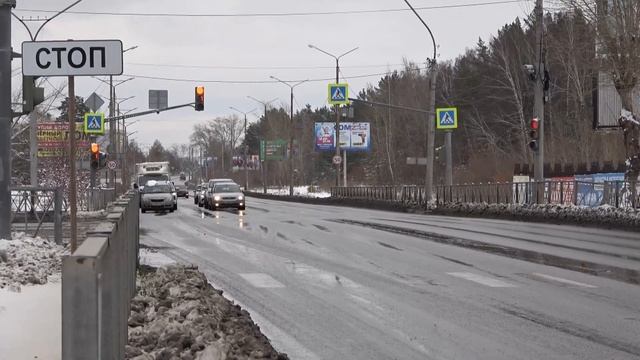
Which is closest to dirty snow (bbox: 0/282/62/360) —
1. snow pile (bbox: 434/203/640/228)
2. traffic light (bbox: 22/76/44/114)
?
traffic light (bbox: 22/76/44/114)

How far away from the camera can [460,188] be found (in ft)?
118

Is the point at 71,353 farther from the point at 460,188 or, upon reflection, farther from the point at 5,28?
the point at 460,188

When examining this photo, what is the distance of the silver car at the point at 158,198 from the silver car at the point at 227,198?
2.67m

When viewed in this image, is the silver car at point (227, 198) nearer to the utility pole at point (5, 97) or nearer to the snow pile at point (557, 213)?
the snow pile at point (557, 213)

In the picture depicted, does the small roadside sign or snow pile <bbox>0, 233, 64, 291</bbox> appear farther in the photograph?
the small roadside sign

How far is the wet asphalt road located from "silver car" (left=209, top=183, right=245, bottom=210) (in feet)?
69.2

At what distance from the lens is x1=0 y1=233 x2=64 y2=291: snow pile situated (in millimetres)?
10469

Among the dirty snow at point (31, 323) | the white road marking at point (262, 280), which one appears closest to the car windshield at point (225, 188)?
the white road marking at point (262, 280)

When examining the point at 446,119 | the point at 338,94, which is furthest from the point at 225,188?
the point at 446,119

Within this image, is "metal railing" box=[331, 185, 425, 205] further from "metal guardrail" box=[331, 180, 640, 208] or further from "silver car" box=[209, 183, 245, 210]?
"silver car" box=[209, 183, 245, 210]

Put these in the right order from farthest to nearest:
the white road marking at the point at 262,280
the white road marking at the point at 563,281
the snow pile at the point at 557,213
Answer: the snow pile at the point at 557,213, the white road marking at the point at 262,280, the white road marking at the point at 563,281

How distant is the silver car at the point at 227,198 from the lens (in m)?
41.2

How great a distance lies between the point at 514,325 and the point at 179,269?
481cm

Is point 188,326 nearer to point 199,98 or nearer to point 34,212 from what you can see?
point 34,212
